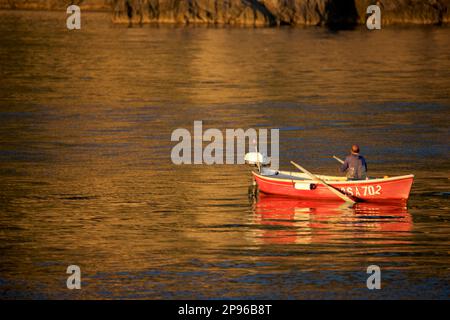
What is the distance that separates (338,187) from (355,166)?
0.88 meters

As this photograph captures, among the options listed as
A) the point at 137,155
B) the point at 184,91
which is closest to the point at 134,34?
the point at 184,91

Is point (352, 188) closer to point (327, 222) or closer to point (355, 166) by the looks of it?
point (355, 166)

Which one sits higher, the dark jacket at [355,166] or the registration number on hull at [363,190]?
the dark jacket at [355,166]

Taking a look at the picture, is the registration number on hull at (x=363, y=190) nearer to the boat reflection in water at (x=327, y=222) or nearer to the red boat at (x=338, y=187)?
the red boat at (x=338, y=187)

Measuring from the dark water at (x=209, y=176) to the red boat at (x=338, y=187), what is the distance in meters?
0.46

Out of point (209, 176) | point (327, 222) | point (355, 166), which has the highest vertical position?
point (355, 166)

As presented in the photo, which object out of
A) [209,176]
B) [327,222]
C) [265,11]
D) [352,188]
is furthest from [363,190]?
[265,11]

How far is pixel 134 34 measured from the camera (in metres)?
119

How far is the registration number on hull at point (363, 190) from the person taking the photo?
39688mm

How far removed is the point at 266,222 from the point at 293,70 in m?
50.4

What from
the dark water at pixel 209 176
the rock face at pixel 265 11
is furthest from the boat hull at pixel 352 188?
the rock face at pixel 265 11

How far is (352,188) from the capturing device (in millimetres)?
39688

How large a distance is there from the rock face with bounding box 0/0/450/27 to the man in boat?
284 feet

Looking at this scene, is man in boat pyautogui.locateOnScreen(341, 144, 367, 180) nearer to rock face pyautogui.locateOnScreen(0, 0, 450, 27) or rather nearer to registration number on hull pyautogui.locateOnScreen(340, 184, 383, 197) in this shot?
registration number on hull pyautogui.locateOnScreen(340, 184, 383, 197)
